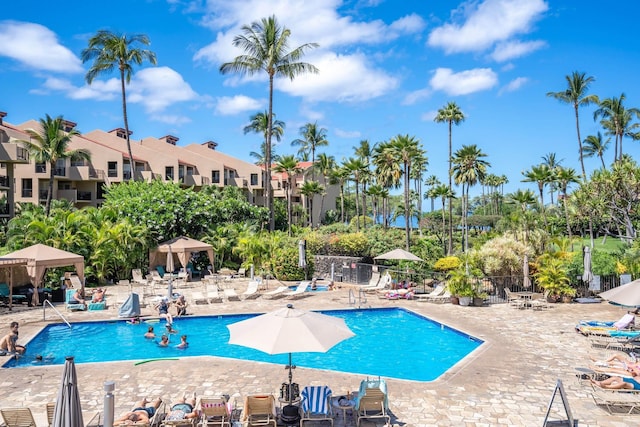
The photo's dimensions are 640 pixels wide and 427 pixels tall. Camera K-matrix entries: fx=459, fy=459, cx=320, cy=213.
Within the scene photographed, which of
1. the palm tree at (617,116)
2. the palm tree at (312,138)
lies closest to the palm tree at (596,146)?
the palm tree at (617,116)

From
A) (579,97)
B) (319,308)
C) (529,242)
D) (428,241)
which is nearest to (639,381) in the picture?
(319,308)

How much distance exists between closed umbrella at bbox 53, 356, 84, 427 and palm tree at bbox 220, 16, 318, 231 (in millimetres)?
28293

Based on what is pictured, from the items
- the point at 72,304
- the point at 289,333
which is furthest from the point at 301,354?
the point at 72,304

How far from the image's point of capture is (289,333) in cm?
787

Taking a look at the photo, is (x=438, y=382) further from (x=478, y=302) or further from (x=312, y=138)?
(x=312, y=138)

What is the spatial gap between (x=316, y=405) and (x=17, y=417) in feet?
15.7

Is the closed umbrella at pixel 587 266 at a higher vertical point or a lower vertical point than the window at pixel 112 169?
lower

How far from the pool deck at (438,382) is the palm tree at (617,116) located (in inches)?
1691

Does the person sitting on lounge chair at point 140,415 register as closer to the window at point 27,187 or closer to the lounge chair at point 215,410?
the lounge chair at point 215,410

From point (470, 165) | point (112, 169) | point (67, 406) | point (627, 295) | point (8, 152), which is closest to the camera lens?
point (67, 406)

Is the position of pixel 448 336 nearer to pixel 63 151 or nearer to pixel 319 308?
pixel 319 308

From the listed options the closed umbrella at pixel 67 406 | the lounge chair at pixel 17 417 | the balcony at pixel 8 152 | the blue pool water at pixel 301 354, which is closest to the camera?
the closed umbrella at pixel 67 406

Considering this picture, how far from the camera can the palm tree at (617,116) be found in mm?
48500

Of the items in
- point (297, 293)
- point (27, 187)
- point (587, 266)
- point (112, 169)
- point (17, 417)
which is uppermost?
point (112, 169)
